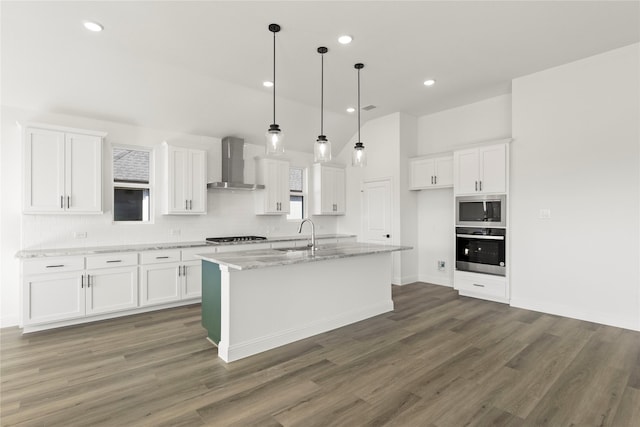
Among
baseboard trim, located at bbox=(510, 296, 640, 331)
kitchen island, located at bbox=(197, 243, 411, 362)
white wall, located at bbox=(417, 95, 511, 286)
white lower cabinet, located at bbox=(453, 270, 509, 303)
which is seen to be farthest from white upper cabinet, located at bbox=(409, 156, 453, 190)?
kitchen island, located at bbox=(197, 243, 411, 362)

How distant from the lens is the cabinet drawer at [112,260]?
405cm

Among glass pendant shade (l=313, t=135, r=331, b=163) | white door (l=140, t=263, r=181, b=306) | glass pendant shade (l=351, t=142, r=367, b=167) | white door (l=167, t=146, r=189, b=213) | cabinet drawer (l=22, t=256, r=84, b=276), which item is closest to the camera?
glass pendant shade (l=313, t=135, r=331, b=163)

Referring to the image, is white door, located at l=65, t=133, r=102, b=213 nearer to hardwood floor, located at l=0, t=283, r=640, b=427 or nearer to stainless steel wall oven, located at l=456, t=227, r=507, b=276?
hardwood floor, located at l=0, t=283, r=640, b=427

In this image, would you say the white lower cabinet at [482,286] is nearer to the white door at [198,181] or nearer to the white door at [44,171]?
the white door at [198,181]

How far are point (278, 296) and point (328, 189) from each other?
3.91 m

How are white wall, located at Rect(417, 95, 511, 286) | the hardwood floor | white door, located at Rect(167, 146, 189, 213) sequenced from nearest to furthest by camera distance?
the hardwood floor < white door, located at Rect(167, 146, 189, 213) < white wall, located at Rect(417, 95, 511, 286)

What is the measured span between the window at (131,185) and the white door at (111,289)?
1006mm

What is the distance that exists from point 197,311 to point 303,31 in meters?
3.79

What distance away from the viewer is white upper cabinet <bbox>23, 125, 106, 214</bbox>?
389 centimetres

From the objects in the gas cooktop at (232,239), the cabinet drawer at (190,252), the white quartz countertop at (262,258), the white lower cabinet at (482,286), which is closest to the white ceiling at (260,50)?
the gas cooktop at (232,239)

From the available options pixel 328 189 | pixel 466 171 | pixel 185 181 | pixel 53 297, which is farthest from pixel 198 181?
pixel 466 171

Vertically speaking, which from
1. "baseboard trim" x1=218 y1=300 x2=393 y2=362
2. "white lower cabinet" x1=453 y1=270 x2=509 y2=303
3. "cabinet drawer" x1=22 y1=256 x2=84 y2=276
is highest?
"cabinet drawer" x1=22 y1=256 x2=84 y2=276

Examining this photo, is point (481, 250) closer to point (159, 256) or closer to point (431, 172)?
point (431, 172)

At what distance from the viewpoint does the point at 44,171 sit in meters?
3.96
